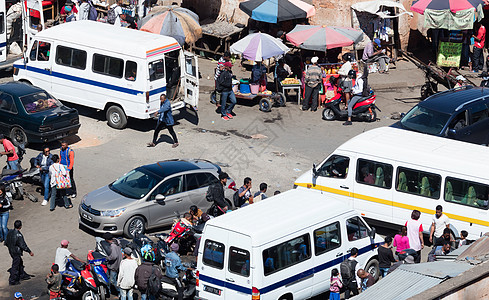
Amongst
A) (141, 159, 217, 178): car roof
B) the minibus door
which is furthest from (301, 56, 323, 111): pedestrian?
(141, 159, 217, 178): car roof

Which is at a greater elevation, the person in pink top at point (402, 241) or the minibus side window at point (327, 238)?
the minibus side window at point (327, 238)

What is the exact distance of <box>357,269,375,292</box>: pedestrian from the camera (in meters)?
14.7

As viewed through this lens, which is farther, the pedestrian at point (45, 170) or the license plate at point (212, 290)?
the pedestrian at point (45, 170)

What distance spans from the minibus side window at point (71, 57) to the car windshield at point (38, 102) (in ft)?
5.18

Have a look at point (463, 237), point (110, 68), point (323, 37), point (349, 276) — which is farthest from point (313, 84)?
point (349, 276)

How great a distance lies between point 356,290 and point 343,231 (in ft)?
3.79

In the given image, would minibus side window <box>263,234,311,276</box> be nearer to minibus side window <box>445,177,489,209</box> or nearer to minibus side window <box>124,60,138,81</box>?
minibus side window <box>445,177,489,209</box>

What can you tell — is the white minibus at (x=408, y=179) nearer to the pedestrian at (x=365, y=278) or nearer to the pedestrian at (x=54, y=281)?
the pedestrian at (x=365, y=278)

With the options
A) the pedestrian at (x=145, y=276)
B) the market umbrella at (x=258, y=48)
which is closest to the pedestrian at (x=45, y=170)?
the pedestrian at (x=145, y=276)

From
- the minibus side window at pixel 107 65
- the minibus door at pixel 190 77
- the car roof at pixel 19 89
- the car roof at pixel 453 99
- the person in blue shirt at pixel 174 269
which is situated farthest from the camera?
the minibus door at pixel 190 77

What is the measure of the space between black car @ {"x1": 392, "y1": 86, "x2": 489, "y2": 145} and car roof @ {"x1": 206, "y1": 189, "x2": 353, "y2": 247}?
6.79 meters

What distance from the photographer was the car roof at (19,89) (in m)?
22.5

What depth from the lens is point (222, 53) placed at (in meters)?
30.4

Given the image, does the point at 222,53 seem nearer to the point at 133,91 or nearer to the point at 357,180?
the point at 133,91
